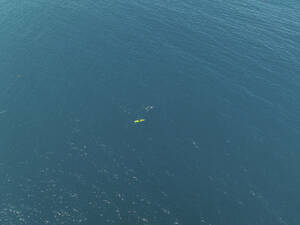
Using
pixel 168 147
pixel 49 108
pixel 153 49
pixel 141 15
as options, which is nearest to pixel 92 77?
pixel 49 108

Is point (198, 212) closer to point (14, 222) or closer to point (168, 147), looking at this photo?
point (168, 147)

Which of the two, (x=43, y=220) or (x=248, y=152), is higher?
(x=248, y=152)

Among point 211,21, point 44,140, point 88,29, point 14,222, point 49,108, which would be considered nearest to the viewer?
point 14,222

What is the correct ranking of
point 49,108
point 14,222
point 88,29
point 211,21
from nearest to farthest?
point 14,222 < point 49,108 < point 88,29 < point 211,21

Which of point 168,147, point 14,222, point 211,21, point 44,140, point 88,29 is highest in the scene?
point 211,21

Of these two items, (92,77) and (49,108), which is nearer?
(49,108)

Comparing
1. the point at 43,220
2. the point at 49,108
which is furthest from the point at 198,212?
the point at 49,108

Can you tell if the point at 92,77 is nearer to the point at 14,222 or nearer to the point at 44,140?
the point at 44,140
